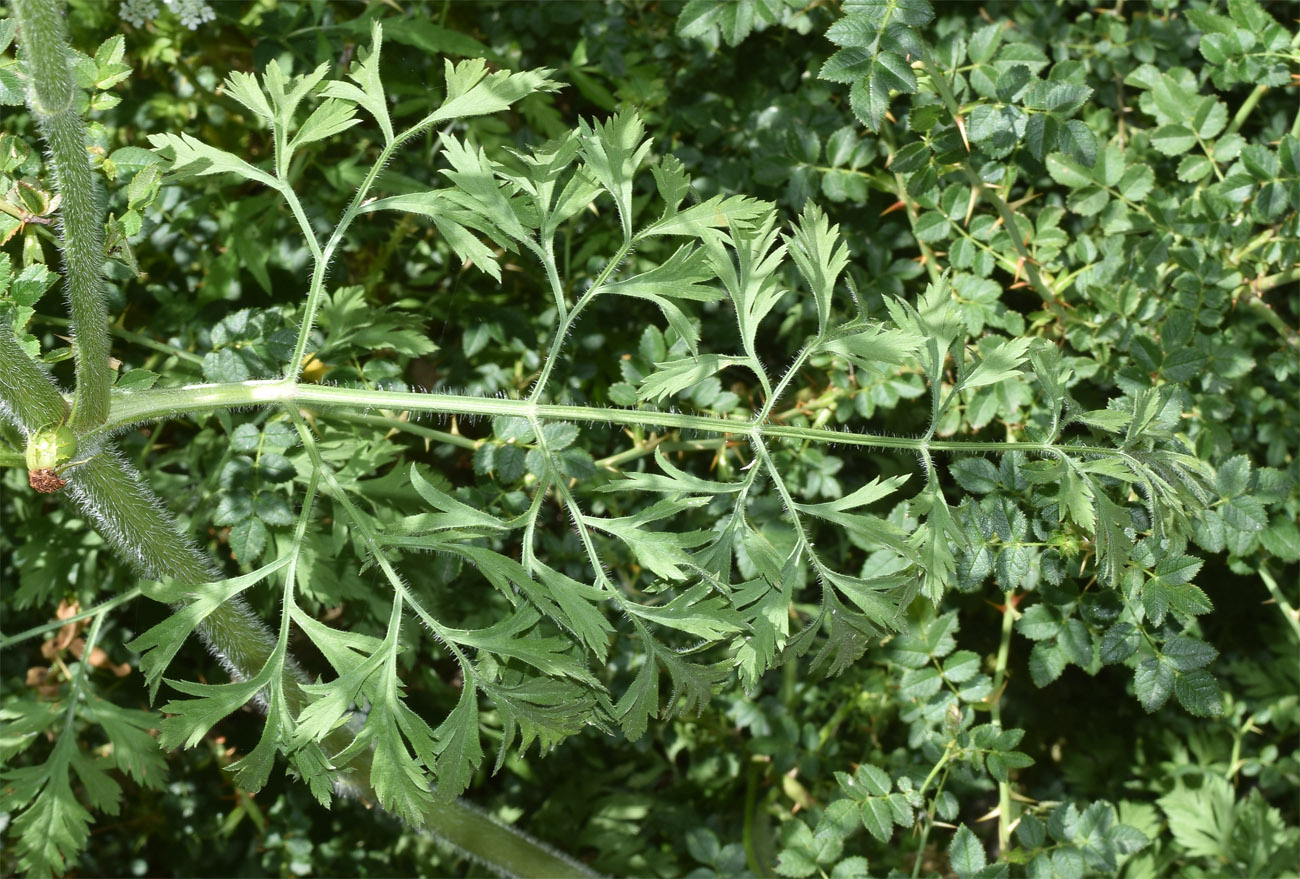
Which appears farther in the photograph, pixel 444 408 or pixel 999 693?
pixel 999 693

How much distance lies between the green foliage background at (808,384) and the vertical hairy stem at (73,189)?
0.41 ft

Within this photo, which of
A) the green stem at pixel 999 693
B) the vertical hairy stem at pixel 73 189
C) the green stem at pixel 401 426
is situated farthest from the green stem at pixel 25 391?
the green stem at pixel 999 693

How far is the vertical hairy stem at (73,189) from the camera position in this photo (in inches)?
47.5

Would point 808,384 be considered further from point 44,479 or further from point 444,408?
point 44,479

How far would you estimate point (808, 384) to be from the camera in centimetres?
224

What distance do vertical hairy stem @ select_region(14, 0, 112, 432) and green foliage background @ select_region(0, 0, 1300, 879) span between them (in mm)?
124

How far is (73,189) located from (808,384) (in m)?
1.41

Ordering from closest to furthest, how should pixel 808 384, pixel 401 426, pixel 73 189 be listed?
pixel 73 189 → pixel 401 426 → pixel 808 384

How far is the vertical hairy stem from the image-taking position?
47.5 inches

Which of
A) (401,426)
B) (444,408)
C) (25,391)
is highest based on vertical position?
(25,391)

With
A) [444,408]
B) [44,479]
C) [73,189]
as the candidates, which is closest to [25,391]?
[44,479]

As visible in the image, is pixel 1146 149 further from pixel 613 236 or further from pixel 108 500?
pixel 108 500

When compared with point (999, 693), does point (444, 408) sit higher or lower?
higher

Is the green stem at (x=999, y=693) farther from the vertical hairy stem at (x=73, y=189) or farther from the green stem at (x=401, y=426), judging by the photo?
the vertical hairy stem at (x=73, y=189)
